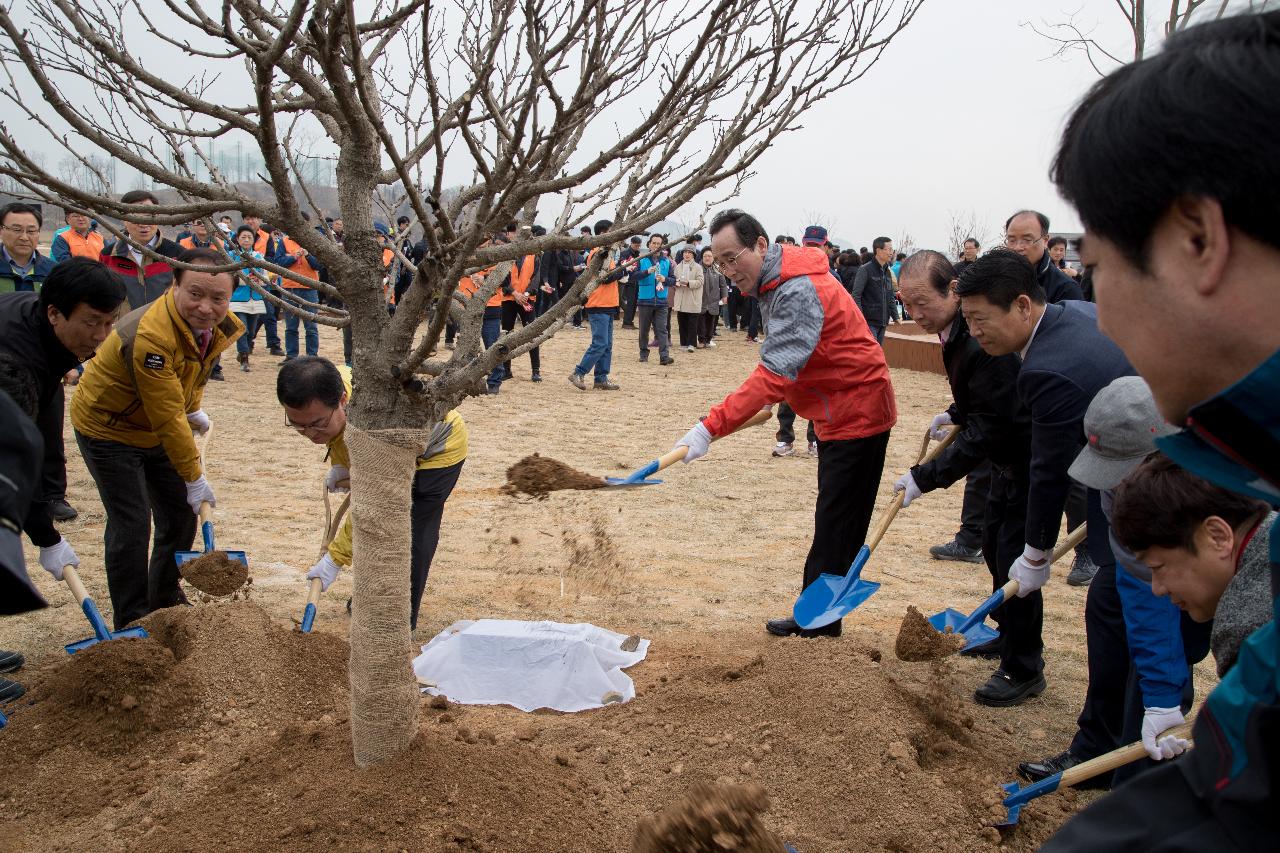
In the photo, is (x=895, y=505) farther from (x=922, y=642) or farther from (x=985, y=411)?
(x=922, y=642)

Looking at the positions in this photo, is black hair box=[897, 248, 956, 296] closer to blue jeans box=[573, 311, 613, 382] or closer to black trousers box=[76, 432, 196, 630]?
black trousers box=[76, 432, 196, 630]

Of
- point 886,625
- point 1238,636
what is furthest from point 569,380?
point 1238,636

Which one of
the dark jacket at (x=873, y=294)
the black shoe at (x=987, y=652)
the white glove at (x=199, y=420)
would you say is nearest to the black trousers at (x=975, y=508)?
the black shoe at (x=987, y=652)

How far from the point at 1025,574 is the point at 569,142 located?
2432 millimetres

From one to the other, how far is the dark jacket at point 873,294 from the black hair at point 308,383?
7748 mm

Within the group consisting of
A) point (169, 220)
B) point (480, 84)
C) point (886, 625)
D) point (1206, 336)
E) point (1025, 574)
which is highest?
point (480, 84)

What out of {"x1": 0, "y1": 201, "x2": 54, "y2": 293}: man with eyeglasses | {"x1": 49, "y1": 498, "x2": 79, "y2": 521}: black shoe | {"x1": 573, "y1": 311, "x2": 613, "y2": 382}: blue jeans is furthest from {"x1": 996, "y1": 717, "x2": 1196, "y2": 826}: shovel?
{"x1": 573, "y1": 311, "x2": 613, "y2": 382}: blue jeans

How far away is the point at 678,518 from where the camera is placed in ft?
20.8

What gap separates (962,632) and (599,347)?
27.3ft

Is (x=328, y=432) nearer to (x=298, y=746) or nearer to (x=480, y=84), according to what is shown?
(x=298, y=746)

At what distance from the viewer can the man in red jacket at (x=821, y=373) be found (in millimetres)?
3941

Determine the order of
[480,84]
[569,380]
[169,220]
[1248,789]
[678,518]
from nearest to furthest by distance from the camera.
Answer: [1248,789], [480,84], [169,220], [678,518], [569,380]

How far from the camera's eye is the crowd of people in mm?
692

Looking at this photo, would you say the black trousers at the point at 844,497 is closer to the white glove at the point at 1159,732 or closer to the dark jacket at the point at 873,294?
the white glove at the point at 1159,732
